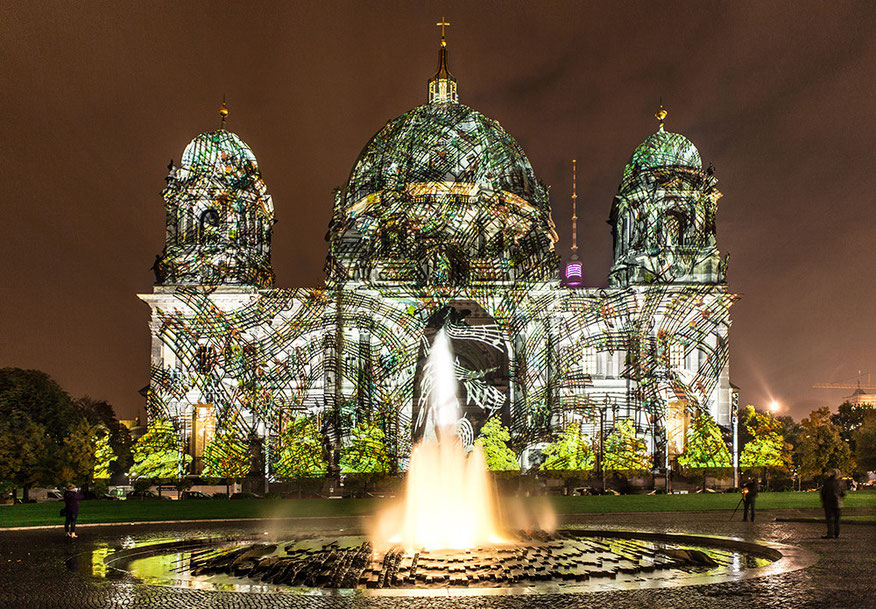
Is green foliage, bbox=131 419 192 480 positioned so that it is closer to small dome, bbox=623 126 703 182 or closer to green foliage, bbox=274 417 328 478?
green foliage, bbox=274 417 328 478

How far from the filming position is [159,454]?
58750mm

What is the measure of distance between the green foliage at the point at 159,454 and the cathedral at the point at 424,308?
4.00ft

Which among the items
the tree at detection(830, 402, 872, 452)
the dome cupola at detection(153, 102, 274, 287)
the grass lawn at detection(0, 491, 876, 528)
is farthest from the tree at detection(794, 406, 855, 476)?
the dome cupola at detection(153, 102, 274, 287)

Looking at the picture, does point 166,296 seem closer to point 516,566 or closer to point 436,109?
point 436,109

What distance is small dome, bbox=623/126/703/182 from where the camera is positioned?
81250 millimetres

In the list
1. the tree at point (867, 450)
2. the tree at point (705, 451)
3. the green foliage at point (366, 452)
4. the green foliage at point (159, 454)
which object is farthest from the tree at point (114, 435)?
the tree at point (867, 450)

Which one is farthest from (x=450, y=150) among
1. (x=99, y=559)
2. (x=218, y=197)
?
(x=99, y=559)

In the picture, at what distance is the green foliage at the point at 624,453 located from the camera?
55.6 m

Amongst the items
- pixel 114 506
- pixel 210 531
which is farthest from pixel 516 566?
pixel 114 506

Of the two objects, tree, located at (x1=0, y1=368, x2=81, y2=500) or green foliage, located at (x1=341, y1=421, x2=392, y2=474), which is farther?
tree, located at (x1=0, y1=368, x2=81, y2=500)

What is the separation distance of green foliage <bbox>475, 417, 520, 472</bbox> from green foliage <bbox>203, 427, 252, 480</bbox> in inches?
587

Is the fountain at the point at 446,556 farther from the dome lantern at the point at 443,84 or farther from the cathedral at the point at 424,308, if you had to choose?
the dome lantern at the point at 443,84

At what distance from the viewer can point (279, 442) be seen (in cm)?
5403

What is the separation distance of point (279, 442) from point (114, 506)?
1207 cm
